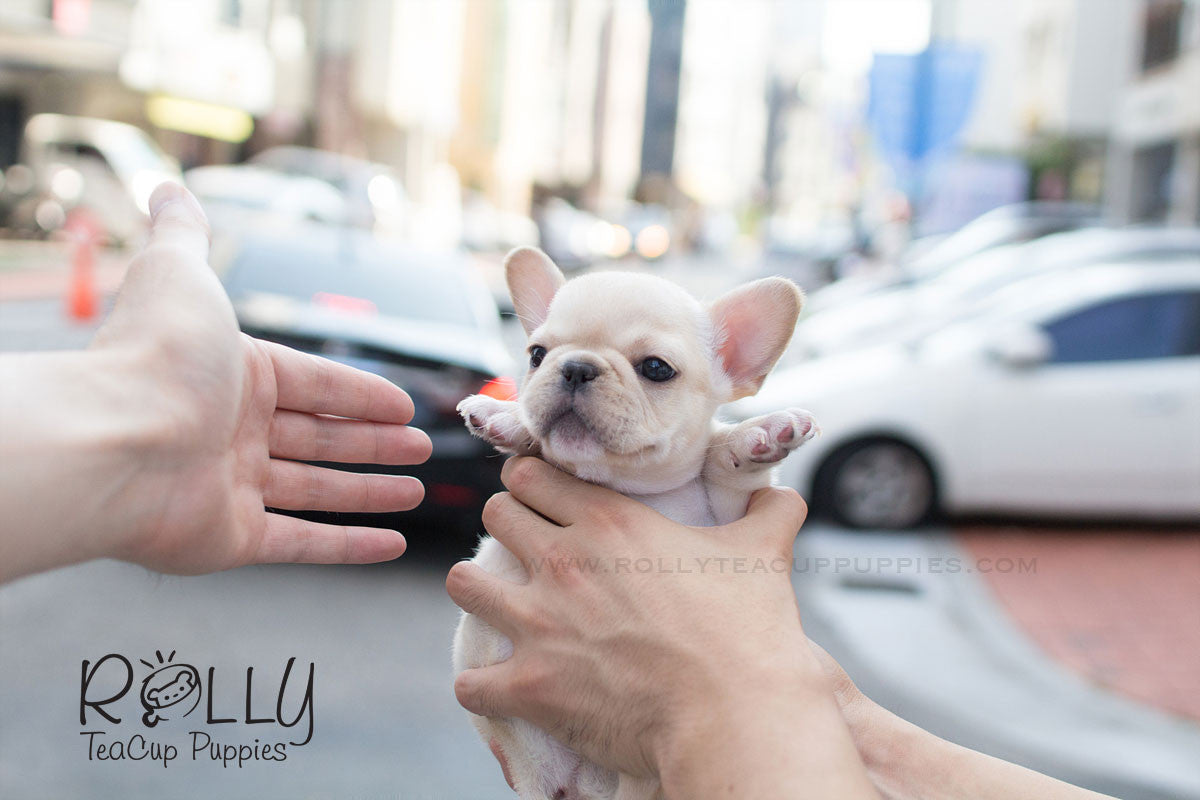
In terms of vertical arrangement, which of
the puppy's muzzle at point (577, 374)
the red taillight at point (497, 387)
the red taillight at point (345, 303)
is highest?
the puppy's muzzle at point (577, 374)

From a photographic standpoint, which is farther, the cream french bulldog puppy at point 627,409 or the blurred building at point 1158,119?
the blurred building at point 1158,119

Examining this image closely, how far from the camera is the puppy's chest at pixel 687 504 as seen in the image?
5.94 ft

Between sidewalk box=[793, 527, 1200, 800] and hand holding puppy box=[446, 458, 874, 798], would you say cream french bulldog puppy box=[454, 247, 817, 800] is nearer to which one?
hand holding puppy box=[446, 458, 874, 798]

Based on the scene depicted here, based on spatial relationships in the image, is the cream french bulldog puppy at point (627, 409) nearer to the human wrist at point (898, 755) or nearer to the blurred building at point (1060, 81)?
the human wrist at point (898, 755)

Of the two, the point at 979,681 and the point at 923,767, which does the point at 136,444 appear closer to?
the point at 923,767

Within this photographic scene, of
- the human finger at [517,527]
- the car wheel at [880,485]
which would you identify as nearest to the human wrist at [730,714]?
the human finger at [517,527]

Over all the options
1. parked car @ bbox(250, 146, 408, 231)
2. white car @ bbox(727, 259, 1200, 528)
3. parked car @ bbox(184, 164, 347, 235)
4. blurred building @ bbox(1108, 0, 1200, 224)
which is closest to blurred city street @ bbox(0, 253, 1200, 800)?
white car @ bbox(727, 259, 1200, 528)

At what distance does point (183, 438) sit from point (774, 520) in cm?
84

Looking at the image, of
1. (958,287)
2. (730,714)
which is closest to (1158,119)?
(958,287)

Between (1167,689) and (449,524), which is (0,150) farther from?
(1167,689)

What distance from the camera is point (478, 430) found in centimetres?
185

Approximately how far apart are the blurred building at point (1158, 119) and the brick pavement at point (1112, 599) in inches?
580

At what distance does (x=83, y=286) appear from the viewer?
880 cm

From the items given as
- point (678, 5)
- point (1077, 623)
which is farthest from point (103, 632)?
point (1077, 623)
